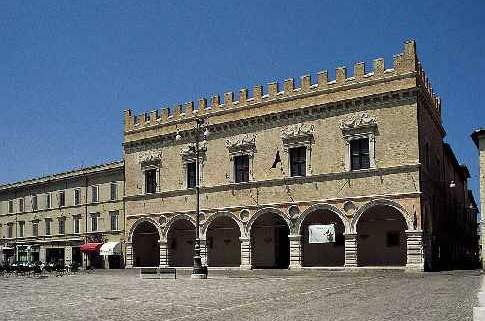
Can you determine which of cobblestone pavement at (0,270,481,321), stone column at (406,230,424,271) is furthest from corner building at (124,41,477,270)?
cobblestone pavement at (0,270,481,321)

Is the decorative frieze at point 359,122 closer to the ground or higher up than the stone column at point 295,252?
higher up

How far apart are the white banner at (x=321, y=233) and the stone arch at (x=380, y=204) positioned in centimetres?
173

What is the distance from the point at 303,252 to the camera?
3806 centimetres

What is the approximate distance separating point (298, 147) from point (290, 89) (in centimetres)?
385

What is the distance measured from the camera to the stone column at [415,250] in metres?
32.4

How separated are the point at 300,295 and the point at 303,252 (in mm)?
20365

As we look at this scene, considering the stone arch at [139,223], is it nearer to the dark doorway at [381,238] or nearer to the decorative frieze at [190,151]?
the decorative frieze at [190,151]

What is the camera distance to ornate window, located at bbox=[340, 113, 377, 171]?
34.7 metres

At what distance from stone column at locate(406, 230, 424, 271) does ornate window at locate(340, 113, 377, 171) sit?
4597 millimetres

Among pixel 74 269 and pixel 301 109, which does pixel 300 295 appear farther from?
pixel 74 269

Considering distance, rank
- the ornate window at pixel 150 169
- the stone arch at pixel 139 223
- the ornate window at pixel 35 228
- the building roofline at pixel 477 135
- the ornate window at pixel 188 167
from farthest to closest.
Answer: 1. the ornate window at pixel 35 228
2. the ornate window at pixel 150 169
3. the stone arch at pixel 139 223
4. the ornate window at pixel 188 167
5. the building roofline at pixel 477 135

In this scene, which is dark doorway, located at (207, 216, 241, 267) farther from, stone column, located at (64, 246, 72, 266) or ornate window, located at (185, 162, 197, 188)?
stone column, located at (64, 246, 72, 266)

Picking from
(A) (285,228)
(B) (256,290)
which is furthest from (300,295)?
(A) (285,228)

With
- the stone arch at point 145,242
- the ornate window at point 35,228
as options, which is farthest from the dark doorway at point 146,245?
the ornate window at point 35,228
